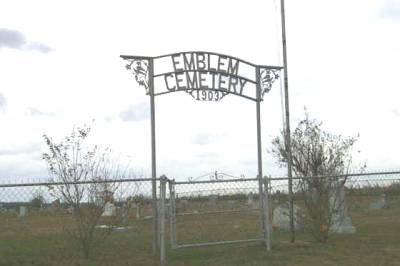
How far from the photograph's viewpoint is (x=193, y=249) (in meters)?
12.3

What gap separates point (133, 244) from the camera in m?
13.3

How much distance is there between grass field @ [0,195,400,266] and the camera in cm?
1071

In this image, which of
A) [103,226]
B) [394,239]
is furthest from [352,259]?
[103,226]

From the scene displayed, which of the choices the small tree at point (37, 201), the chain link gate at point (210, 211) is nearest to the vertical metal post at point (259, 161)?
the chain link gate at point (210, 211)

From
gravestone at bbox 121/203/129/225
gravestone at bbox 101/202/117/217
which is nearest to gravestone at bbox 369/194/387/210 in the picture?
gravestone at bbox 121/203/129/225

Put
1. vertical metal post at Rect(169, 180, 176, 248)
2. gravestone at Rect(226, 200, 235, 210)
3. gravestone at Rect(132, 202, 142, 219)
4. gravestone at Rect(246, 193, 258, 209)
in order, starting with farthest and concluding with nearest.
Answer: gravestone at Rect(246, 193, 258, 209) < gravestone at Rect(226, 200, 235, 210) < gravestone at Rect(132, 202, 142, 219) < vertical metal post at Rect(169, 180, 176, 248)

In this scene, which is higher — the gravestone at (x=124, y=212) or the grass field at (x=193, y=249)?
the gravestone at (x=124, y=212)

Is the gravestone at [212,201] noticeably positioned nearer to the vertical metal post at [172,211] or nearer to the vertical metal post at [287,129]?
the vertical metal post at [172,211]

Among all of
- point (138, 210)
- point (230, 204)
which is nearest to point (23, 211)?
point (138, 210)

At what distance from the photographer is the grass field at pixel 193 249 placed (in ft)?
35.1

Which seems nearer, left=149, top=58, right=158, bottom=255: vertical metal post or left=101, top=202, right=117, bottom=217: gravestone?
left=101, top=202, right=117, bottom=217: gravestone

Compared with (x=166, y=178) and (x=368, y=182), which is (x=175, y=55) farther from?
(x=368, y=182)

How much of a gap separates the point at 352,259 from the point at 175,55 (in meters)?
5.14

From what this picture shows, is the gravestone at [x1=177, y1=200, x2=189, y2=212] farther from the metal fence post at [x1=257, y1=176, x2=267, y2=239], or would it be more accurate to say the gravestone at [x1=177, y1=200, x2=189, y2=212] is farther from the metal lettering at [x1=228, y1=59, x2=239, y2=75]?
the metal lettering at [x1=228, y1=59, x2=239, y2=75]
